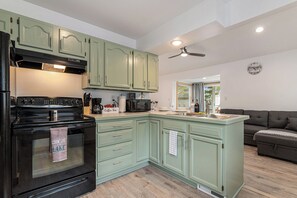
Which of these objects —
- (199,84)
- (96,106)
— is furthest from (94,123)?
(199,84)

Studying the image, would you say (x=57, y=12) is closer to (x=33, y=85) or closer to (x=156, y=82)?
(x=33, y=85)

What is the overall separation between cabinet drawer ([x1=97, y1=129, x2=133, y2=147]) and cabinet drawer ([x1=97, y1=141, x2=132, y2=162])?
0.20 feet

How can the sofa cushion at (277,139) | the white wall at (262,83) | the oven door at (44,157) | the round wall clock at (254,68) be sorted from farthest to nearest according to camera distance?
the round wall clock at (254,68)
the white wall at (262,83)
the sofa cushion at (277,139)
the oven door at (44,157)

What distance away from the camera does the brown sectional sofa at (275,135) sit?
2.67 metres

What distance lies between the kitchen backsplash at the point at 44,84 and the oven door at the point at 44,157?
0.80 m

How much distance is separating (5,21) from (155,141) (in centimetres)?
246

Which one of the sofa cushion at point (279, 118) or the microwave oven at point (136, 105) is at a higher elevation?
the microwave oven at point (136, 105)

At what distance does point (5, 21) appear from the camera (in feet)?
5.35

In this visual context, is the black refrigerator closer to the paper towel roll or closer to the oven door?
the oven door

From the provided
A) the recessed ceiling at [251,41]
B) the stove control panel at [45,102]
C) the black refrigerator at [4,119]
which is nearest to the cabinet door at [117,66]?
the stove control panel at [45,102]

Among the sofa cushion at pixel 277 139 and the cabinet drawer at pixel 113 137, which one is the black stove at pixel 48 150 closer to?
the cabinet drawer at pixel 113 137

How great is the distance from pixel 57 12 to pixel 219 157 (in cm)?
299

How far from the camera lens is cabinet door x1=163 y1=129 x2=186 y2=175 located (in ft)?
6.43

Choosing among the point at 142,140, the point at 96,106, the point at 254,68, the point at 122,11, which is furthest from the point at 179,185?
the point at 254,68
